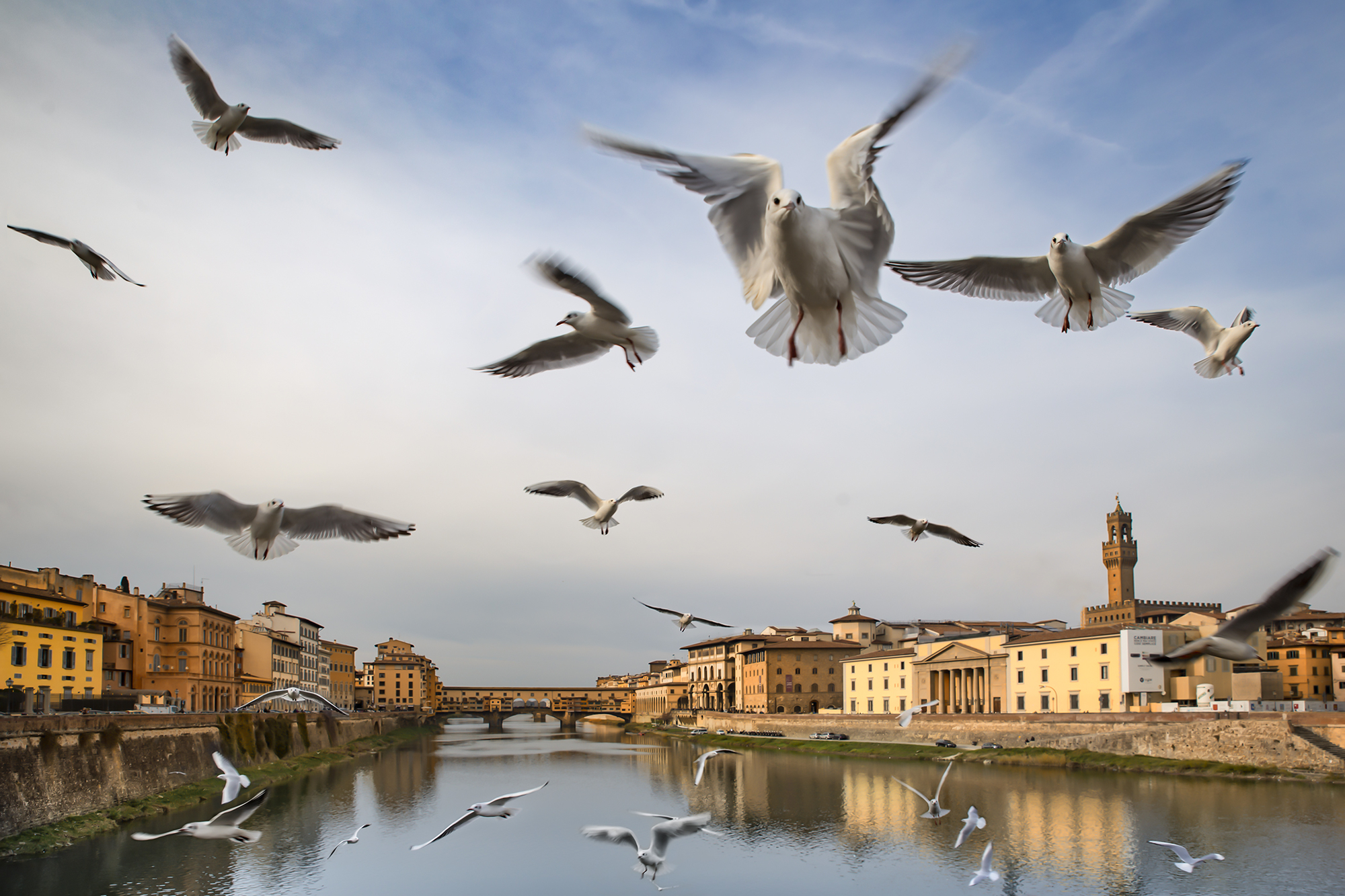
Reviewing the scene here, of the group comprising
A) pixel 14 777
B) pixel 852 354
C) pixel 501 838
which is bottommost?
pixel 501 838

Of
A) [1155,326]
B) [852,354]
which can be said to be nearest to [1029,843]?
[1155,326]

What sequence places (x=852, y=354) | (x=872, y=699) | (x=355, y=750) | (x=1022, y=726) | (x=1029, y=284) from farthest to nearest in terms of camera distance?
(x=872, y=699), (x=355, y=750), (x=1022, y=726), (x=1029, y=284), (x=852, y=354)

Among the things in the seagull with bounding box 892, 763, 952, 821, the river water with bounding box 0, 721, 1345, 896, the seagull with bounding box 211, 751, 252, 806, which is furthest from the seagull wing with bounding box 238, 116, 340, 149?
the river water with bounding box 0, 721, 1345, 896

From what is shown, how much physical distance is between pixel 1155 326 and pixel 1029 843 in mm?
23062

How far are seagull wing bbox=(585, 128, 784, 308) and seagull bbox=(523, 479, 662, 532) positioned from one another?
332 inches

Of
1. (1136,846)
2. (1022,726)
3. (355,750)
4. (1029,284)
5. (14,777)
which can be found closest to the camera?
(1029,284)

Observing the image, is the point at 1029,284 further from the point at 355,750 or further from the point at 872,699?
the point at 872,699

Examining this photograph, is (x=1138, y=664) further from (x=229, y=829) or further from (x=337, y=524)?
(x=337, y=524)

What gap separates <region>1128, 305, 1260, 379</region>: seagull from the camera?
9.04 meters

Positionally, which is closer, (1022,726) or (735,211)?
(735,211)

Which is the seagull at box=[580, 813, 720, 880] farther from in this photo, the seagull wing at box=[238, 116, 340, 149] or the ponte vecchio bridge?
the ponte vecchio bridge

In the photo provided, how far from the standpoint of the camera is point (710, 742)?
8131 centimetres

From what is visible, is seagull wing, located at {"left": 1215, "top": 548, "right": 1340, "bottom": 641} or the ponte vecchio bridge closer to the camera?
seagull wing, located at {"left": 1215, "top": 548, "right": 1340, "bottom": 641}

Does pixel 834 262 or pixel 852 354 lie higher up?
pixel 834 262
